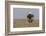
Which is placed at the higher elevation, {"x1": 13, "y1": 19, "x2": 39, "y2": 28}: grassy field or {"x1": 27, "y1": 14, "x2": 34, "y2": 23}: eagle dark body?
{"x1": 27, "y1": 14, "x2": 34, "y2": 23}: eagle dark body

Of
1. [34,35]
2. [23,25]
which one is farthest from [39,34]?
[23,25]

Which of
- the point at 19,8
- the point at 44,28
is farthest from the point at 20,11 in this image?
the point at 44,28

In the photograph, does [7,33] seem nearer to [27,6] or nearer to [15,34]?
[15,34]

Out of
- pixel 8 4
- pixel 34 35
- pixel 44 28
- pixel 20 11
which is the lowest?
pixel 34 35

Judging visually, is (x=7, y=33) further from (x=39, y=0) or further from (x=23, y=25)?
(x=39, y=0)

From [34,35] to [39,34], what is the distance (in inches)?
3.1

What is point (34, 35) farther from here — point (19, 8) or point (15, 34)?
point (19, 8)

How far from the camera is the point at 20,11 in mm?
1344

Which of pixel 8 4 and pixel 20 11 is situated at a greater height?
pixel 8 4

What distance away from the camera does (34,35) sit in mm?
1352

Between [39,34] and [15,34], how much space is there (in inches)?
14.3

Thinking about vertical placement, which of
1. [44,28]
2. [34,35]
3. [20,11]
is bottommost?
[34,35]

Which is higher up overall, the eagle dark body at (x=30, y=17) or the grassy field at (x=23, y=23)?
the eagle dark body at (x=30, y=17)

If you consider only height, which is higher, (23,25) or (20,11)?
(20,11)
